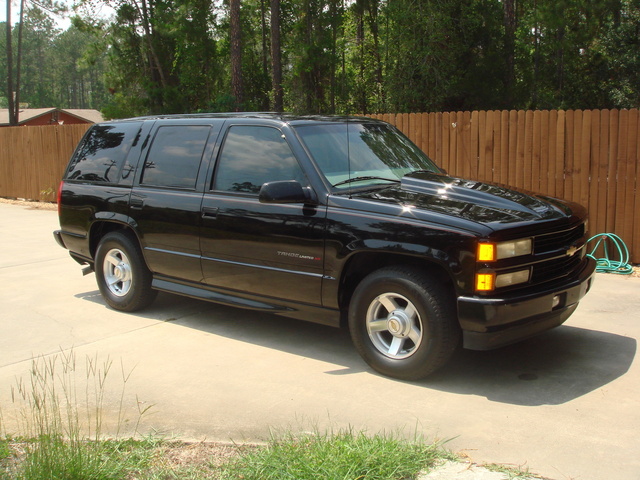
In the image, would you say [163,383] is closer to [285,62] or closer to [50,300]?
[50,300]

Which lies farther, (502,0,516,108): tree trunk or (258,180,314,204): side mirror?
(502,0,516,108): tree trunk

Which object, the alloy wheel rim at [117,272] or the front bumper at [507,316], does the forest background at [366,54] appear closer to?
the alloy wheel rim at [117,272]

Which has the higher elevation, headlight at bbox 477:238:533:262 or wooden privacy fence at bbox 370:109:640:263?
wooden privacy fence at bbox 370:109:640:263

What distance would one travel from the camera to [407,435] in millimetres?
4113

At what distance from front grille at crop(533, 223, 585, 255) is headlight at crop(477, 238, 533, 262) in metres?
0.16

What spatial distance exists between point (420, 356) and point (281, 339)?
172 centimetres

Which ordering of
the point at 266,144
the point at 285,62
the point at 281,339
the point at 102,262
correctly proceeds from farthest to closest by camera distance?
the point at 285,62 → the point at 102,262 → the point at 281,339 → the point at 266,144

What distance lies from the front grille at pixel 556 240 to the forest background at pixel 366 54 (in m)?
24.2

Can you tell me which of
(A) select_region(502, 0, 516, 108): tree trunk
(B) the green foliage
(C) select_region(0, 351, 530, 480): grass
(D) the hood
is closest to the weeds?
(C) select_region(0, 351, 530, 480): grass

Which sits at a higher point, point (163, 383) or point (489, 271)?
point (489, 271)

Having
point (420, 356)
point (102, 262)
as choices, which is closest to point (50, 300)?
point (102, 262)

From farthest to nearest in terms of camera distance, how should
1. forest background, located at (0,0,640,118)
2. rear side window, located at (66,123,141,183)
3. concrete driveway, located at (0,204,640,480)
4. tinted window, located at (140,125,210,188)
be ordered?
forest background, located at (0,0,640,118)
rear side window, located at (66,123,141,183)
tinted window, located at (140,125,210,188)
concrete driveway, located at (0,204,640,480)

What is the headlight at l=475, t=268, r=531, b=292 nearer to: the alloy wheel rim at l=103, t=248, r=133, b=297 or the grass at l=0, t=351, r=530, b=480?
the grass at l=0, t=351, r=530, b=480

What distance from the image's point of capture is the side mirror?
5133 millimetres
